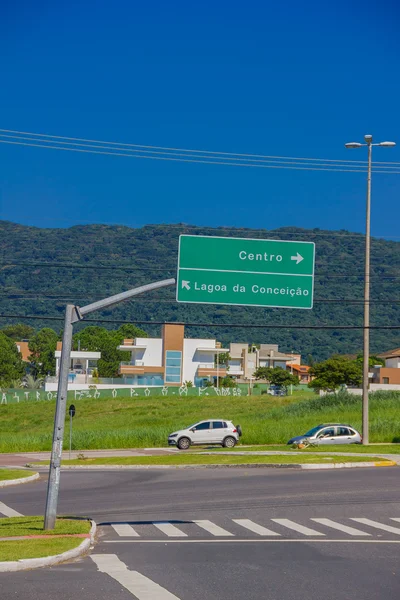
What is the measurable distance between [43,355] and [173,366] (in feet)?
144

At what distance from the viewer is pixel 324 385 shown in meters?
105

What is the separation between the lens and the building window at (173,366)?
11669 centimetres

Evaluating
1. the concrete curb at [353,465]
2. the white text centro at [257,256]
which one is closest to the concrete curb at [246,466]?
the concrete curb at [353,465]

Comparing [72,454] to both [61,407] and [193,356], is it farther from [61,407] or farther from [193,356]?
[193,356]

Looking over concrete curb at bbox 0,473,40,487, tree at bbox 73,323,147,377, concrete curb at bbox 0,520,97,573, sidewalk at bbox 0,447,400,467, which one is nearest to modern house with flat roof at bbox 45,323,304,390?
tree at bbox 73,323,147,377

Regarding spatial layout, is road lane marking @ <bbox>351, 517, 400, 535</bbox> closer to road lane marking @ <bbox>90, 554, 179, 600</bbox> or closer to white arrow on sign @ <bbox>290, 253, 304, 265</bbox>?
white arrow on sign @ <bbox>290, 253, 304, 265</bbox>

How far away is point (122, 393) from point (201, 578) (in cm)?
8217

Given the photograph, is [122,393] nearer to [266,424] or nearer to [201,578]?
[266,424]

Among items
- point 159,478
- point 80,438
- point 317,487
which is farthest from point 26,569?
point 80,438

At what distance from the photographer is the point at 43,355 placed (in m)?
154

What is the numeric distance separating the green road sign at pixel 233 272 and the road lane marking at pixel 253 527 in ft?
15.2

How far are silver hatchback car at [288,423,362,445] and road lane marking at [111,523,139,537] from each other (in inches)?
1036

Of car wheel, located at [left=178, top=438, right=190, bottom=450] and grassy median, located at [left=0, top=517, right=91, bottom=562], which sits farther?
car wheel, located at [left=178, top=438, right=190, bottom=450]

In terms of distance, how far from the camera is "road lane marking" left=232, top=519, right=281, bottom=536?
1666 centimetres
